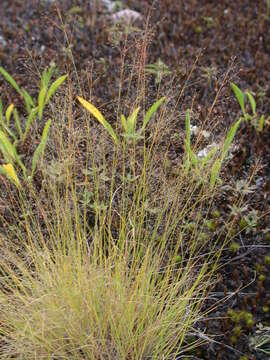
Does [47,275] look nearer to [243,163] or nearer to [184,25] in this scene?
[243,163]

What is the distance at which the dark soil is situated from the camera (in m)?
3.01

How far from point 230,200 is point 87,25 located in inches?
111

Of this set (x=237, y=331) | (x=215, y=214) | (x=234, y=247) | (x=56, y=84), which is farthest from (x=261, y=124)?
(x=237, y=331)

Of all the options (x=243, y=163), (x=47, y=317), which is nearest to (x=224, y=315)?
(x=47, y=317)

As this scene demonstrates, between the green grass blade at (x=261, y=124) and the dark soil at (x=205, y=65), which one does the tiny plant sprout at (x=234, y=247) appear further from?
the green grass blade at (x=261, y=124)

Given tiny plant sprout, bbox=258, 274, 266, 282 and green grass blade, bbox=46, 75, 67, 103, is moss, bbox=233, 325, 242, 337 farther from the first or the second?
green grass blade, bbox=46, 75, 67, 103

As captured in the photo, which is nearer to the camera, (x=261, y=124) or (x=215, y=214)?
(x=215, y=214)

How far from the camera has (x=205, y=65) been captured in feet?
16.4

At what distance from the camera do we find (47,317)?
250cm

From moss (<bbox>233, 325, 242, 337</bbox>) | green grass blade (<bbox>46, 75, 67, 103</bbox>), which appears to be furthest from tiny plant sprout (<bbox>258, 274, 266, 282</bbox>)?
green grass blade (<bbox>46, 75, 67, 103</bbox>)

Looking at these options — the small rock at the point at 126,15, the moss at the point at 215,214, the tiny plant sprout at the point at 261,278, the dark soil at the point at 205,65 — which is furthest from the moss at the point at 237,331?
the small rock at the point at 126,15

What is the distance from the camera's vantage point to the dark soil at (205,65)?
9.87ft

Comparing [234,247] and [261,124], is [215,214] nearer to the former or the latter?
[234,247]

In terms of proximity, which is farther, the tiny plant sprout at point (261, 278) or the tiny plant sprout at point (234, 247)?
the tiny plant sprout at point (234, 247)
